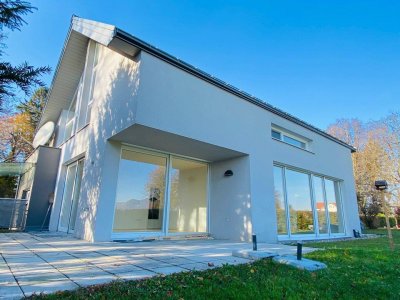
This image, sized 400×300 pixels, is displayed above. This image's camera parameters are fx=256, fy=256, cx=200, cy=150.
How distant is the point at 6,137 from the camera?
24406 millimetres

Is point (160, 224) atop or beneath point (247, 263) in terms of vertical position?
atop

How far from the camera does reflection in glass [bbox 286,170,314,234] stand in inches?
419

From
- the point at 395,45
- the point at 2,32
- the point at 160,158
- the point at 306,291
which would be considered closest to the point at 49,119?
the point at 160,158

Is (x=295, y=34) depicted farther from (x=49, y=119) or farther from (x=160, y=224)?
(x=49, y=119)

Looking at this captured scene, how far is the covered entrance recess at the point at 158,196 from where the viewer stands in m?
7.99

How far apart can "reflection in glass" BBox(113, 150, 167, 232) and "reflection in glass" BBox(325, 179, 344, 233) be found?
8.88 metres

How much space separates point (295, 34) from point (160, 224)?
470 inches

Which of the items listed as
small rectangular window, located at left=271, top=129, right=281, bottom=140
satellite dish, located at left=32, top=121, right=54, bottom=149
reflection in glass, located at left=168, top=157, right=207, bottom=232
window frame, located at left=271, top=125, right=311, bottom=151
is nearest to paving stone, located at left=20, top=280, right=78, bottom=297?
reflection in glass, located at left=168, top=157, right=207, bottom=232

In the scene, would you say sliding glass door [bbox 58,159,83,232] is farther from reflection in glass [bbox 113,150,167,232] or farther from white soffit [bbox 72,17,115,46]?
white soffit [bbox 72,17,115,46]

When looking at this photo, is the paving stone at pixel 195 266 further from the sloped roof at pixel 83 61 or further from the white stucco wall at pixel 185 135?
the sloped roof at pixel 83 61

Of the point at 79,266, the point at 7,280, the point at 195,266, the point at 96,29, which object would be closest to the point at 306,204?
the point at 195,266

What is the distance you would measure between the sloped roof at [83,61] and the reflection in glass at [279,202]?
2671 millimetres

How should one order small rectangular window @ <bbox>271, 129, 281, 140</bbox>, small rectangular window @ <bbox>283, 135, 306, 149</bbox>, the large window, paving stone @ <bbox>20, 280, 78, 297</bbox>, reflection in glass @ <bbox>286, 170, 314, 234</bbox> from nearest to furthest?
1. paving stone @ <bbox>20, 280, 78, 297</bbox>
2. the large window
3. reflection in glass @ <bbox>286, 170, 314, 234</bbox>
4. small rectangular window @ <bbox>271, 129, 281, 140</bbox>
5. small rectangular window @ <bbox>283, 135, 306, 149</bbox>

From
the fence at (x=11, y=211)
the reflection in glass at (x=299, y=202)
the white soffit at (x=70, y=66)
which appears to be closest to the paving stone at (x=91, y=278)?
the white soffit at (x=70, y=66)
